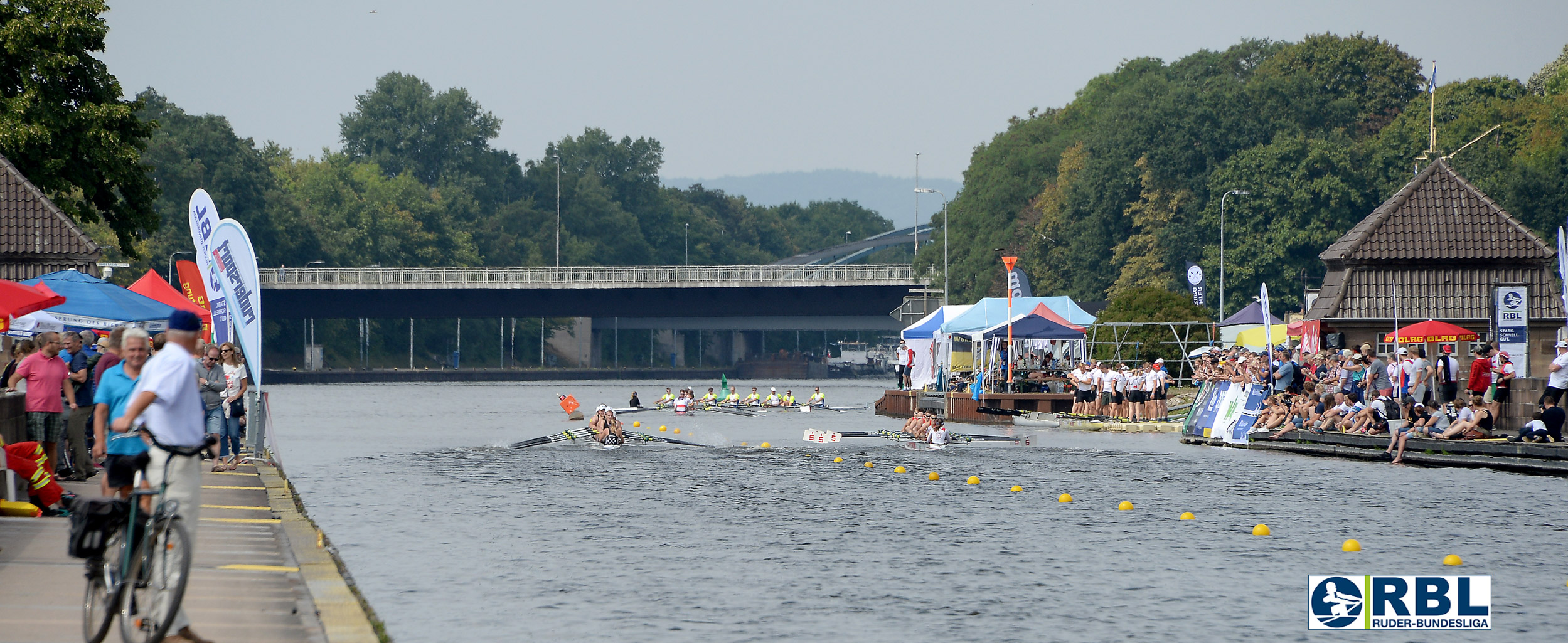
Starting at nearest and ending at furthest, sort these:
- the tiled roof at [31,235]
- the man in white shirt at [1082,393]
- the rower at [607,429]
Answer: the tiled roof at [31,235]
the rower at [607,429]
the man in white shirt at [1082,393]

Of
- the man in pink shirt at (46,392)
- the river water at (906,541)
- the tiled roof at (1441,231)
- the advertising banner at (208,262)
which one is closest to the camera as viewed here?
the river water at (906,541)

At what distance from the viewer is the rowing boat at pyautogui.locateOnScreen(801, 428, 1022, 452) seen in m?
34.9

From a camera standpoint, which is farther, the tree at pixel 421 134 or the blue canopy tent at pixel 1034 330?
the tree at pixel 421 134

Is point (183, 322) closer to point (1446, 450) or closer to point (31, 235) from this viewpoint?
point (1446, 450)

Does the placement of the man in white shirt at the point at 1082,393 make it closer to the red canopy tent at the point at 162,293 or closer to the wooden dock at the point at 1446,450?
the wooden dock at the point at 1446,450

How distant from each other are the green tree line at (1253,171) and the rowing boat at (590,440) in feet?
131

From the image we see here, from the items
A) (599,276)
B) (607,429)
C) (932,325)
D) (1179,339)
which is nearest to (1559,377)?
(607,429)

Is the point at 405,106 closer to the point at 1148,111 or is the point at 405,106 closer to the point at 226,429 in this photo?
the point at 1148,111

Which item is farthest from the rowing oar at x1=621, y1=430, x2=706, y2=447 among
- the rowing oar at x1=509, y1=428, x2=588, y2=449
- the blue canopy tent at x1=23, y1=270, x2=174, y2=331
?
the blue canopy tent at x1=23, y1=270, x2=174, y2=331

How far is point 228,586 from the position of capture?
1139cm

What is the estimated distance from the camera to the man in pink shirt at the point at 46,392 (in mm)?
17141

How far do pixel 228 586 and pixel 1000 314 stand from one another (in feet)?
129

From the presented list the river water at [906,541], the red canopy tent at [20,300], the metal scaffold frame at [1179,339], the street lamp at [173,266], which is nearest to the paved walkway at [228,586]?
the river water at [906,541]

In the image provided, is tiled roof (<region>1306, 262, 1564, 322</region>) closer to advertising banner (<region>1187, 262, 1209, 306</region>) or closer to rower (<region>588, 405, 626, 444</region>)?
advertising banner (<region>1187, 262, 1209, 306</region>)
